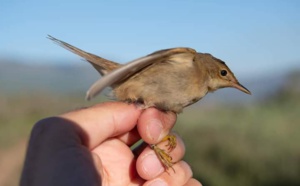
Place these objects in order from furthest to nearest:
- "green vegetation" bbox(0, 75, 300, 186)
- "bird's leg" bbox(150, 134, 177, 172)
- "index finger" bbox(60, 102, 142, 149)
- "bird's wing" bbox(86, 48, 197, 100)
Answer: "green vegetation" bbox(0, 75, 300, 186) < "bird's leg" bbox(150, 134, 177, 172) < "index finger" bbox(60, 102, 142, 149) < "bird's wing" bbox(86, 48, 197, 100)

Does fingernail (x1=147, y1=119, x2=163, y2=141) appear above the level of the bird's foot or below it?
above

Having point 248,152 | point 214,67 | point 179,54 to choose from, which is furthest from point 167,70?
point 248,152

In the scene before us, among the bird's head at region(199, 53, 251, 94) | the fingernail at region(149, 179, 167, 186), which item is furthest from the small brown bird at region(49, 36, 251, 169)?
the bird's head at region(199, 53, 251, 94)

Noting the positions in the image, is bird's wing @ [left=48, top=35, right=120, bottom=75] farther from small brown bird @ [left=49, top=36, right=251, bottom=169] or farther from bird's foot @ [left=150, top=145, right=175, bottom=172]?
bird's foot @ [left=150, top=145, right=175, bottom=172]

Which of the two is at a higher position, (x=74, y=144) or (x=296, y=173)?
(x=74, y=144)

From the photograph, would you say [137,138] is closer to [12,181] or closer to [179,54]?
[179,54]

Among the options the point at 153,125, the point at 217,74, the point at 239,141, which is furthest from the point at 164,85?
the point at 239,141
